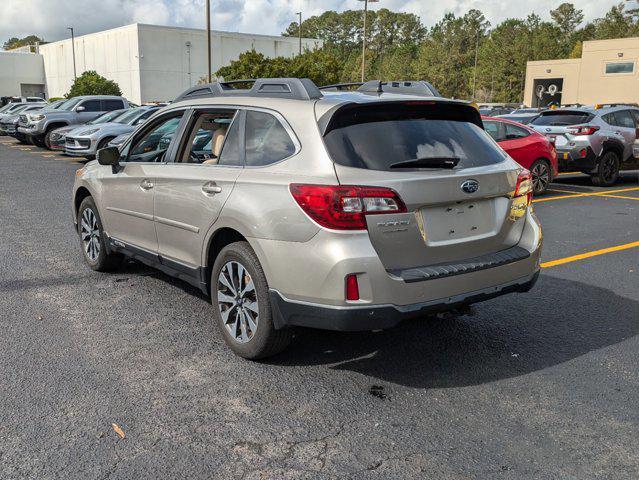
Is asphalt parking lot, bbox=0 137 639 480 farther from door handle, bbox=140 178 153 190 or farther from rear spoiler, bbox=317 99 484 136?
rear spoiler, bbox=317 99 484 136

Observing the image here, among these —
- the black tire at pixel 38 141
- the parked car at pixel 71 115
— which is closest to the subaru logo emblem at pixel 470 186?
the parked car at pixel 71 115

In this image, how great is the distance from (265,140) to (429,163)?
1.06 m

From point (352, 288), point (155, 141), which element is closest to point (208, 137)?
point (155, 141)

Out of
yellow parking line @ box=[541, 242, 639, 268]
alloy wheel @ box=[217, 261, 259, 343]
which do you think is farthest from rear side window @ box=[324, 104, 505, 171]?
yellow parking line @ box=[541, 242, 639, 268]

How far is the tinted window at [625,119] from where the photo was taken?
14328mm

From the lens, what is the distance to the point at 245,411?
139 inches

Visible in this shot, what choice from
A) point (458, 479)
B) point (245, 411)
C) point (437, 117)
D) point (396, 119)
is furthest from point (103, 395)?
point (437, 117)

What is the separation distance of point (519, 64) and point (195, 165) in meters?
90.5

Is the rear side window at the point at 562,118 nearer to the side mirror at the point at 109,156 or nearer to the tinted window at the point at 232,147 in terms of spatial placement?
the side mirror at the point at 109,156

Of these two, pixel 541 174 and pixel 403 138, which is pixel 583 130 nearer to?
pixel 541 174

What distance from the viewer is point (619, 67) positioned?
5769 cm

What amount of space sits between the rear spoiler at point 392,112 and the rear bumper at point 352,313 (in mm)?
1019

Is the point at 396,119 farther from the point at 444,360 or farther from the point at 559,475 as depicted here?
the point at 559,475

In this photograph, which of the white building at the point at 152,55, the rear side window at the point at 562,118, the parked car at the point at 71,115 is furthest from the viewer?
the white building at the point at 152,55
